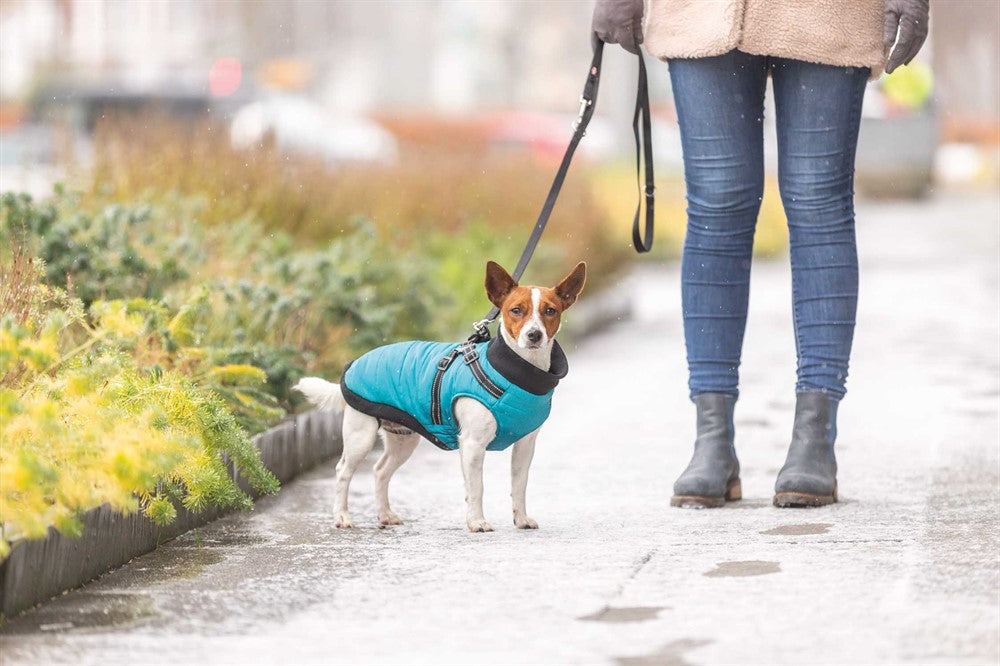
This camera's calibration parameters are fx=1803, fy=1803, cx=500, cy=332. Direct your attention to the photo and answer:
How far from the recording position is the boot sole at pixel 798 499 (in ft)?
17.6

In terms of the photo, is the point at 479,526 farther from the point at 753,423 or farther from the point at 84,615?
the point at 753,423

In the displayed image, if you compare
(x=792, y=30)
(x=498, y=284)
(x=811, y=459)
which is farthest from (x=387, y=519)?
(x=792, y=30)

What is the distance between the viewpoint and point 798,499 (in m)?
5.38

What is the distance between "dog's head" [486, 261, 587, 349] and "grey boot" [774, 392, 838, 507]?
0.87 metres

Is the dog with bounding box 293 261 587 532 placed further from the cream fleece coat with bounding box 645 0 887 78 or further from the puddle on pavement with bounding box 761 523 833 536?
the cream fleece coat with bounding box 645 0 887 78

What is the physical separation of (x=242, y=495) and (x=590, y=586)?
122 centimetres

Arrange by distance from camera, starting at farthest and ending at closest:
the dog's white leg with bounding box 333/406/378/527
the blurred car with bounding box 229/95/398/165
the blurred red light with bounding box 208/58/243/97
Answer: the blurred red light with bounding box 208/58/243/97 < the blurred car with bounding box 229/95/398/165 < the dog's white leg with bounding box 333/406/378/527

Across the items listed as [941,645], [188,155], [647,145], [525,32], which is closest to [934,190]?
[525,32]

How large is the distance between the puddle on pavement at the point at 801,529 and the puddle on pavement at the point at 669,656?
1268 mm

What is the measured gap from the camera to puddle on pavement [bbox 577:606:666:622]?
3.97 metres

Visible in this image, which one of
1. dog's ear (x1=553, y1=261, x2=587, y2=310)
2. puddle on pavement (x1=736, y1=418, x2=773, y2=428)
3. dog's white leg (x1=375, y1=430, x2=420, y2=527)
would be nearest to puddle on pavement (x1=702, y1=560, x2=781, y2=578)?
dog's ear (x1=553, y1=261, x2=587, y2=310)

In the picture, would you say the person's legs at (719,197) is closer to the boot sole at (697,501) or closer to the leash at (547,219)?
the leash at (547,219)

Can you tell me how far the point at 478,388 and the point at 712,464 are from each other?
90 centimetres

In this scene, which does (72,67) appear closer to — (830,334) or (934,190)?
(934,190)
